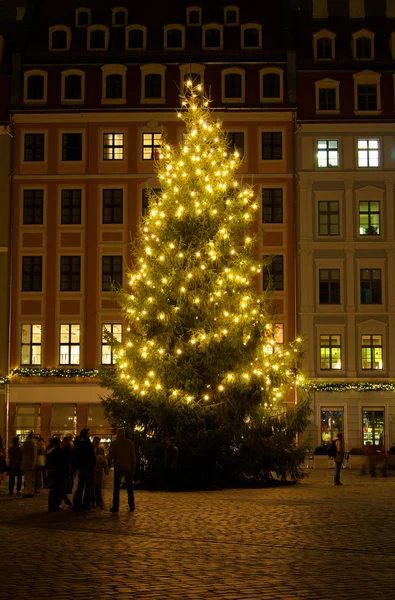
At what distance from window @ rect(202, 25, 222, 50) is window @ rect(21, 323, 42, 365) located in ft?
53.3

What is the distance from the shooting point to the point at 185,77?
5169 cm

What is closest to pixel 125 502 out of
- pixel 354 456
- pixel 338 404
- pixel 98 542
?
pixel 98 542

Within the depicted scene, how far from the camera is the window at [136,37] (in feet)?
173

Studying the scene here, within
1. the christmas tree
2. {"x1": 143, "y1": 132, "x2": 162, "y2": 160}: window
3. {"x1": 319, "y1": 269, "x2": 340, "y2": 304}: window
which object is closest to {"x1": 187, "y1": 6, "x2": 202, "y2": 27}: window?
{"x1": 143, "y1": 132, "x2": 162, "y2": 160}: window

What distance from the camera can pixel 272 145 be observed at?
51.7 m

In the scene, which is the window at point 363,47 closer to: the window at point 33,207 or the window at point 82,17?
the window at point 82,17

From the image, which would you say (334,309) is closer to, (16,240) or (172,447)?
(16,240)

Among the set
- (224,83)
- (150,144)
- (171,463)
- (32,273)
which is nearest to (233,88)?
(224,83)

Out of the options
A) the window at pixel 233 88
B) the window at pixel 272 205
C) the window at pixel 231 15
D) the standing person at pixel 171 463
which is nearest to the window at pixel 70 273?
the window at pixel 272 205

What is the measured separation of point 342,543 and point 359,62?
40.9m

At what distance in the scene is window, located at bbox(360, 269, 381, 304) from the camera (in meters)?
50.5

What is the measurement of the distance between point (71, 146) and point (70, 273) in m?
6.29

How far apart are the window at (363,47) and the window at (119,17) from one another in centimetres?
1176

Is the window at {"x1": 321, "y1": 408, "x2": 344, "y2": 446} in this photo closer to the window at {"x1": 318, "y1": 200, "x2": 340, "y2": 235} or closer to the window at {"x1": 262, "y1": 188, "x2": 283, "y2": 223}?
the window at {"x1": 318, "y1": 200, "x2": 340, "y2": 235}
